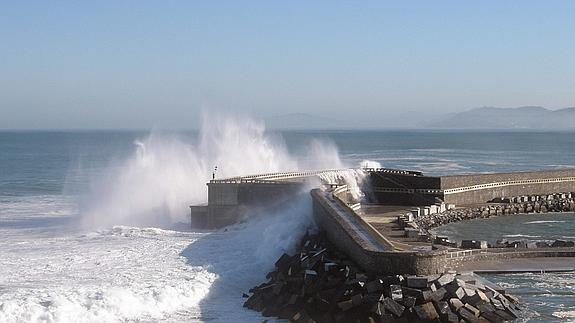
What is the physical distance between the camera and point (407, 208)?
35.6 m

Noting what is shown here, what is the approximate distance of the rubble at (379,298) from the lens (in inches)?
621

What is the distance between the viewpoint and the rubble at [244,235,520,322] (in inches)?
621

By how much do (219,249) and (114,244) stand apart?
417 centimetres

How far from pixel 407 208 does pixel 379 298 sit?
19.9 metres

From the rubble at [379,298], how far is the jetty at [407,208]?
58 centimetres

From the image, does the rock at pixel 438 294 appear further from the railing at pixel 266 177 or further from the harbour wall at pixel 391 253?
the railing at pixel 266 177

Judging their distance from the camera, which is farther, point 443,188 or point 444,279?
point 443,188

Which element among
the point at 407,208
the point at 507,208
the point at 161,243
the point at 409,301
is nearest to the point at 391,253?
the point at 409,301

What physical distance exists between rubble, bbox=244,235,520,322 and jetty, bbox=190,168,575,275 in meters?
0.58

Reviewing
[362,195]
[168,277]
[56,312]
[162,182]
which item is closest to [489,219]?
[362,195]

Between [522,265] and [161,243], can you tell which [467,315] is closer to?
[522,265]

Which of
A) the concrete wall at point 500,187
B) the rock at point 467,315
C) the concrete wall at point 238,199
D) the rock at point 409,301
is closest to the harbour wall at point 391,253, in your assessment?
the rock at point 409,301

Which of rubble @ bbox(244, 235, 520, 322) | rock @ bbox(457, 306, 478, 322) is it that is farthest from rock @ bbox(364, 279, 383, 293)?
rock @ bbox(457, 306, 478, 322)

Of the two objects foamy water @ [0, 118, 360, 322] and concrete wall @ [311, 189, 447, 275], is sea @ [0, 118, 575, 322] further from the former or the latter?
concrete wall @ [311, 189, 447, 275]
